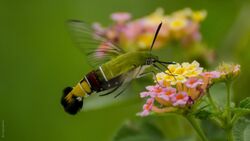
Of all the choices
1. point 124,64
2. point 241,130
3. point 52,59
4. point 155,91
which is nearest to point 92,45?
point 124,64

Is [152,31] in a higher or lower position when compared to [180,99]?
higher

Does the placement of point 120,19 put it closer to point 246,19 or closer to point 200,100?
point 246,19

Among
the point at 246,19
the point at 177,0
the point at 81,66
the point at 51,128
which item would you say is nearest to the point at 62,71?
the point at 81,66

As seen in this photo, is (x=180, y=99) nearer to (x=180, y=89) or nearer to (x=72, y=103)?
(x=180, y=89)

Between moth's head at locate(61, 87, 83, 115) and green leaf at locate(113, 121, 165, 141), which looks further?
green leaf at locate(113, 121, 165, 141)

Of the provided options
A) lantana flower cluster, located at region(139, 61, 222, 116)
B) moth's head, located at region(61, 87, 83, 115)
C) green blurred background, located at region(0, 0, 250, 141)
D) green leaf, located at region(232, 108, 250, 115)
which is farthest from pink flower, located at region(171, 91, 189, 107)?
green blurred background, located at region(0, 0, 250, 141)

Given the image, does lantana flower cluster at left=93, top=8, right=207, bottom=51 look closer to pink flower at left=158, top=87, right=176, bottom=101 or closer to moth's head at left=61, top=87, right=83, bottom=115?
moth's head at left=61, top=87, right=83, bottom=115

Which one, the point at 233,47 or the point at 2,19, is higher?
the point at 2,19
